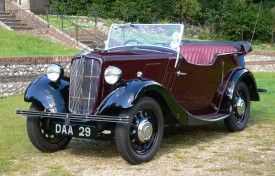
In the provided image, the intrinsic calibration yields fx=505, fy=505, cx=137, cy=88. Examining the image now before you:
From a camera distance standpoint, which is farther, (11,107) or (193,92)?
(11,107)

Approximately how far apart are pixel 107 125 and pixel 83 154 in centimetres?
71

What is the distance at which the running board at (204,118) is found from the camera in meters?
6.85

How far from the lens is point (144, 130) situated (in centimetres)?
598

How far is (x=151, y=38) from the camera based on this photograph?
727 cm

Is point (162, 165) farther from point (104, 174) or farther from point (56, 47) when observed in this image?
point (56, 47)

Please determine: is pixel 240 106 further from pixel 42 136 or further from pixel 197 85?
pixel 42 136

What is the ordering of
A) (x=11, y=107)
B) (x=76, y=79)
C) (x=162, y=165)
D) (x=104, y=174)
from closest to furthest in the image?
(x=104, y=174), (x=162, y=165), (x=76, y=79), (x=11, y=107)

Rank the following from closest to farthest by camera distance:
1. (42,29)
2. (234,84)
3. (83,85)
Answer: (83,85)
(234,84)
(42,29)

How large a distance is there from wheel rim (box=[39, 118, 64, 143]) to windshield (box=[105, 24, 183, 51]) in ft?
5.21

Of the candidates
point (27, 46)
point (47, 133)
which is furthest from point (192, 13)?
point (47, 133)

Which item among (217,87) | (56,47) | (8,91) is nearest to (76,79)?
(217,87)

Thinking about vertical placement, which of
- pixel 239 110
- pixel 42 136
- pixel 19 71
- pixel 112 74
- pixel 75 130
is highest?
pixel 112 74

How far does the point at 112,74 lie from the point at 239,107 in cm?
284

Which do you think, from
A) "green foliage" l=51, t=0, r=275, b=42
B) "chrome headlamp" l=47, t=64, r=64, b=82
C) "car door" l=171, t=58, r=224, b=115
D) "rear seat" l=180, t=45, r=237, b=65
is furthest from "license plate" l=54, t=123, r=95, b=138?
"green foliage" l=51, t=0, r=275, b=42
